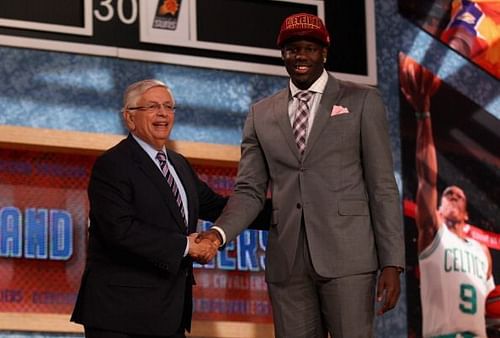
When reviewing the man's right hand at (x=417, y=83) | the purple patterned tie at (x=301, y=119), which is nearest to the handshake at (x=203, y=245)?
the purple patterned tie at (x=301, y=119)

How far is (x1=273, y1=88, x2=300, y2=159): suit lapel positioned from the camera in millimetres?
3191

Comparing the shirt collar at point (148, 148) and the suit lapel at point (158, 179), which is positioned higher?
the shirt collar at point (148, 148)

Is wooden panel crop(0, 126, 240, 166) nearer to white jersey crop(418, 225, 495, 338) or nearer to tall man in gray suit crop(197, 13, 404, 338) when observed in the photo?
white jersey crop(418, 225, 495, 338)

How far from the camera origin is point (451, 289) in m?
4.93

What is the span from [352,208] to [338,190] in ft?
0.21

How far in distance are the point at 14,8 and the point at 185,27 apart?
2.35 ft

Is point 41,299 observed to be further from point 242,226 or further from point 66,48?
point 242,226

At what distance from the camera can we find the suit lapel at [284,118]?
3.19 metres

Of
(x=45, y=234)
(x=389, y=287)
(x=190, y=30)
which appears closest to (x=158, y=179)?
(x=389, y=287)

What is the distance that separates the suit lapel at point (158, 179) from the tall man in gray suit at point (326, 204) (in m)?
0.12

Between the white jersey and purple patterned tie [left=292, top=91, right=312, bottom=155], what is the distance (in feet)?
6.10

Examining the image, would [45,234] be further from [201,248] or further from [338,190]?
[338,190]

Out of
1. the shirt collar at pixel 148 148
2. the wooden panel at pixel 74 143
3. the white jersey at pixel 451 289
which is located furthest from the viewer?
the white jersey at pixel 451 289

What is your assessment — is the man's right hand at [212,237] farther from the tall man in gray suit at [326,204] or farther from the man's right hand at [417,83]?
the man's right hand at [417,83]
